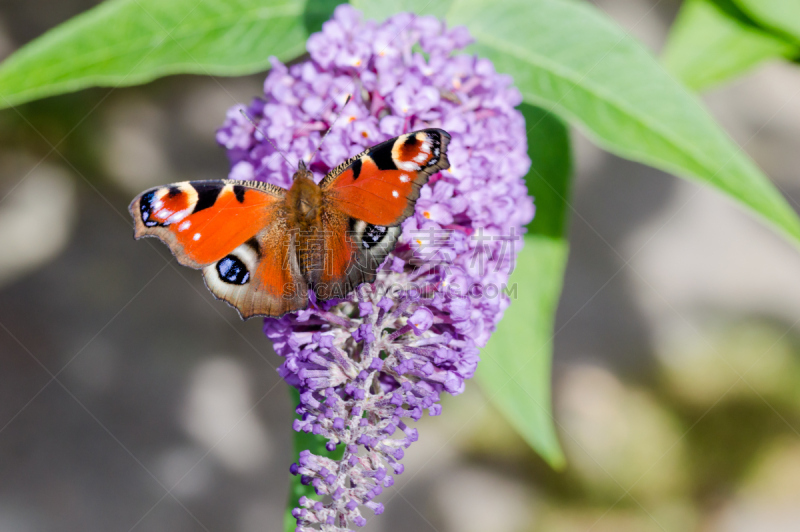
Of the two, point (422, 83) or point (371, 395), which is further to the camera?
point (422, 83)

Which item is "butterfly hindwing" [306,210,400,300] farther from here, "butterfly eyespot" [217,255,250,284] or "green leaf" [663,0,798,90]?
"green leaf" [663,0,798,90]

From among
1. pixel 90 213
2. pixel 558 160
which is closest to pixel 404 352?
pixel 558 160

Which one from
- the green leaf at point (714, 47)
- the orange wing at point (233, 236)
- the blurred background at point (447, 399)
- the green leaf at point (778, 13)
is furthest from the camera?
the blurred background at point (447, 399)

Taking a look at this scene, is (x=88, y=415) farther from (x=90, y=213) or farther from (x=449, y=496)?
(x=449, y=496)

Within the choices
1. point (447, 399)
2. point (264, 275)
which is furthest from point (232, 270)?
point (447, 399)

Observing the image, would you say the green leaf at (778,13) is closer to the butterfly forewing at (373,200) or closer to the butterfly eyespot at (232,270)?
the butterfly forewing at (373,200)

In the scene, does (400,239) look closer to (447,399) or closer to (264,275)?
(264,275)

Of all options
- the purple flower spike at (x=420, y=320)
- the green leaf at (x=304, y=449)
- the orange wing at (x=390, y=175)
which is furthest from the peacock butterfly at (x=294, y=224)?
the green leaf at (x=304, y=449)
